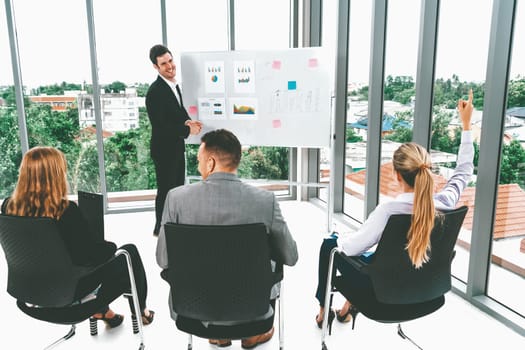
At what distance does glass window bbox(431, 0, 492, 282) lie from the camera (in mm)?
2678

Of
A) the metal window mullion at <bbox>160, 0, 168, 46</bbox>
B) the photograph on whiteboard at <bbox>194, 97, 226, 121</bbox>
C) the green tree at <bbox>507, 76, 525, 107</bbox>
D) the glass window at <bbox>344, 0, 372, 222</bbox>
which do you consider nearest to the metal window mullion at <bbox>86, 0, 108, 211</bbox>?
the metal window mullion at <bbox>160, 0, 168, 46</bbox>

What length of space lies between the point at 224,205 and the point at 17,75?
4.04 m

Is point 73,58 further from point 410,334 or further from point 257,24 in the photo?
point 410,334

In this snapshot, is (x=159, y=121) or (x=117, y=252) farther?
(x=159, y=121)

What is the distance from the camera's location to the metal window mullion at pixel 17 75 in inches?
175

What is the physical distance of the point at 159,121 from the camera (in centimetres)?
390

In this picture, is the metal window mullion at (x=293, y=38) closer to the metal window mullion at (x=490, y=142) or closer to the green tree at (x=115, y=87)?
the green tree at (x=115, y=87)

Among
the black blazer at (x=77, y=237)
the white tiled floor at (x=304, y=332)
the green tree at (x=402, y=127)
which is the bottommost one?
the white tiled floor at (x=304, y=332)

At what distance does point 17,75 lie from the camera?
15.0 feet

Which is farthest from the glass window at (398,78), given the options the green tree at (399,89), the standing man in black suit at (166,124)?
the standing man in black suit at (166,124)

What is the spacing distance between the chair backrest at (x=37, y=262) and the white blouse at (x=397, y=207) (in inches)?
50.1

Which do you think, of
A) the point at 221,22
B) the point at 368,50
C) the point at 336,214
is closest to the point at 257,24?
the point at 221,22

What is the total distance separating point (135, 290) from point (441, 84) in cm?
254

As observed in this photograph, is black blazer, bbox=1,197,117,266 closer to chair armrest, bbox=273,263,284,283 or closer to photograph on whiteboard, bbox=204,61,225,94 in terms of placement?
chair armrest, bbox=273,263,284,283
